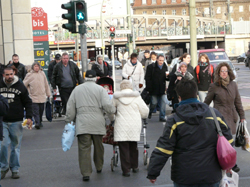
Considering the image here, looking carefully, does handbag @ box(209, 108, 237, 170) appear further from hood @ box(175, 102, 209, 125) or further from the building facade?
the building facade

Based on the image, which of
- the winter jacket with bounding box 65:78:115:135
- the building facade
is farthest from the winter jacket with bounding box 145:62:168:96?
the building facade

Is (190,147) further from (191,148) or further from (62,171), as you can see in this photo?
(62,171)

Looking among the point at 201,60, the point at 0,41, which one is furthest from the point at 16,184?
the point at 0,41

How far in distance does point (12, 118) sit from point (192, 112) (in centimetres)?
404

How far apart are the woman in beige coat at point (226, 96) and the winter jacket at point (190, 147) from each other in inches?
135

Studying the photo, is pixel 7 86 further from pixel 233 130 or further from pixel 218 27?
pixel 218 27

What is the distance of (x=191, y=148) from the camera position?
3.89 m

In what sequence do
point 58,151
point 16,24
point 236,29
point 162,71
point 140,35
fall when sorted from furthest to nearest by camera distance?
1. point 236,29
2. point 140,35
3. point 16,24
4. point 162,71
5. point 58,151

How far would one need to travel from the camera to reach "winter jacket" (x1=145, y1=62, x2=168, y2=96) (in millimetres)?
13008

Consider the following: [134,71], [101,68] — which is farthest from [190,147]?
[101,68]

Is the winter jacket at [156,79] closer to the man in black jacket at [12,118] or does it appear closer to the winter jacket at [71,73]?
the winter jacket at [71,73]

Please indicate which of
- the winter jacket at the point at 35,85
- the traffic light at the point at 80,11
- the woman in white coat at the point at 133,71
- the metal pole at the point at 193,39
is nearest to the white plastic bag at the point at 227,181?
the traffic light at the point at 80,11

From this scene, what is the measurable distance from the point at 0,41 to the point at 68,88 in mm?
17176

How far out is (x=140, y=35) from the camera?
71812mm
